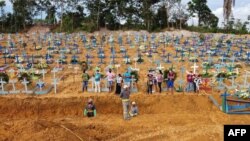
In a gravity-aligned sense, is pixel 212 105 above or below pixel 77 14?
below

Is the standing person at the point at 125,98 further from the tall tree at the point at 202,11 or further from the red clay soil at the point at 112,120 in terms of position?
the tall tree at the point at 202,11

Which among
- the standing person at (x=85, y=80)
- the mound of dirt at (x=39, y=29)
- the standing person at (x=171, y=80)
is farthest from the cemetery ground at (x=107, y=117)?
the mound of dirt at (x=39, y=29)

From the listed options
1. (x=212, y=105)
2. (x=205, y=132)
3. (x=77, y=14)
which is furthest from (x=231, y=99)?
(x=77, y=14)

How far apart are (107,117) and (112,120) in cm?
74

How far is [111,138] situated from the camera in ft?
49.5

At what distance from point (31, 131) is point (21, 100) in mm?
5274

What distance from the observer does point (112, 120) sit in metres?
17.5

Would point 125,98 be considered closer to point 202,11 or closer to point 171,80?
point 171,80

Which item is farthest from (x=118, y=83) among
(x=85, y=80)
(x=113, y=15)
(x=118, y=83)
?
(x=113, y=15)

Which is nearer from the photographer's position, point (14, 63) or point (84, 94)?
point (84, 94)

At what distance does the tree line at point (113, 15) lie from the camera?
54.4 metres

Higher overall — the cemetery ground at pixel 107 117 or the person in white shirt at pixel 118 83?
the person in white shirt at pixel 118 83

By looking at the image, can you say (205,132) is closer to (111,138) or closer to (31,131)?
(111,138)

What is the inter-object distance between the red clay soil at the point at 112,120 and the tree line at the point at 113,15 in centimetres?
3381
